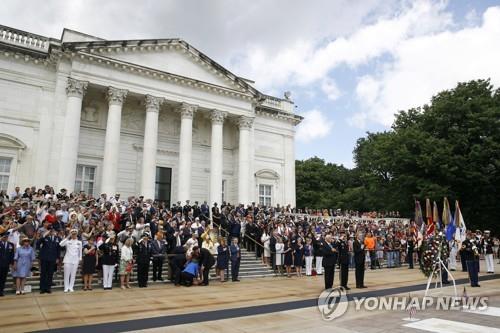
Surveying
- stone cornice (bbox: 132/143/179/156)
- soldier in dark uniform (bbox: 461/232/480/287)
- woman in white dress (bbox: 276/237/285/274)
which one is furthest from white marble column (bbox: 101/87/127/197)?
soldier in dark uniform (bbox: 461/232/480/287)

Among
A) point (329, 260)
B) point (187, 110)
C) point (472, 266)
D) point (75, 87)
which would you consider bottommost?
point (472, 266)

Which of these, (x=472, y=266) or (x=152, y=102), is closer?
(x=472, y=266)

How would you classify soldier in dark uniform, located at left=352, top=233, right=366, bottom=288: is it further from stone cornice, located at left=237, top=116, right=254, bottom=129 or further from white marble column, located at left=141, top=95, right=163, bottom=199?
stone cornice, located at left=237, top=116, right=254, bottom=129

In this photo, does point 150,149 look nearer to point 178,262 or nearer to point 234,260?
point 234,260

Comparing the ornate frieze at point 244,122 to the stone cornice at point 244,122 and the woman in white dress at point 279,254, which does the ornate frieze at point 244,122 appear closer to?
the stone cornice at point 244,122

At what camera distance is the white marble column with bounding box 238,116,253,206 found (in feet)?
93.1

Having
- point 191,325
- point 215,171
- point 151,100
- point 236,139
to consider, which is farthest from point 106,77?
point 191,325

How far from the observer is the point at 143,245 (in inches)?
517

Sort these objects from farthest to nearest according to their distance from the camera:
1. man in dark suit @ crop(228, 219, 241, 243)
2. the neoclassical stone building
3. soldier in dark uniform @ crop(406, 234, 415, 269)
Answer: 1. the neoclassical stone building
2. soldier in dark uniform @ crop(406, 234, 415, 269)
3. man in dark suit @ crop(228, 219, 241, 243)

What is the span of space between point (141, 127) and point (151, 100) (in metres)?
2.91

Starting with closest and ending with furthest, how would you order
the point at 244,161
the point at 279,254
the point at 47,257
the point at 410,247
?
the point at 47,257 → the point at 279,254 → the point at 410,247 → the point at 244,161

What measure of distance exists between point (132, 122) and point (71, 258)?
16596mm

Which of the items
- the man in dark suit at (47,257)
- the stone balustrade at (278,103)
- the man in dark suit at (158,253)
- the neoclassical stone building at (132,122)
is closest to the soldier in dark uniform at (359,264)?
the man in dark suit at (158,253)

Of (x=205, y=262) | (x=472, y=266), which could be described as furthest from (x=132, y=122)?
(x=472, y=266)
